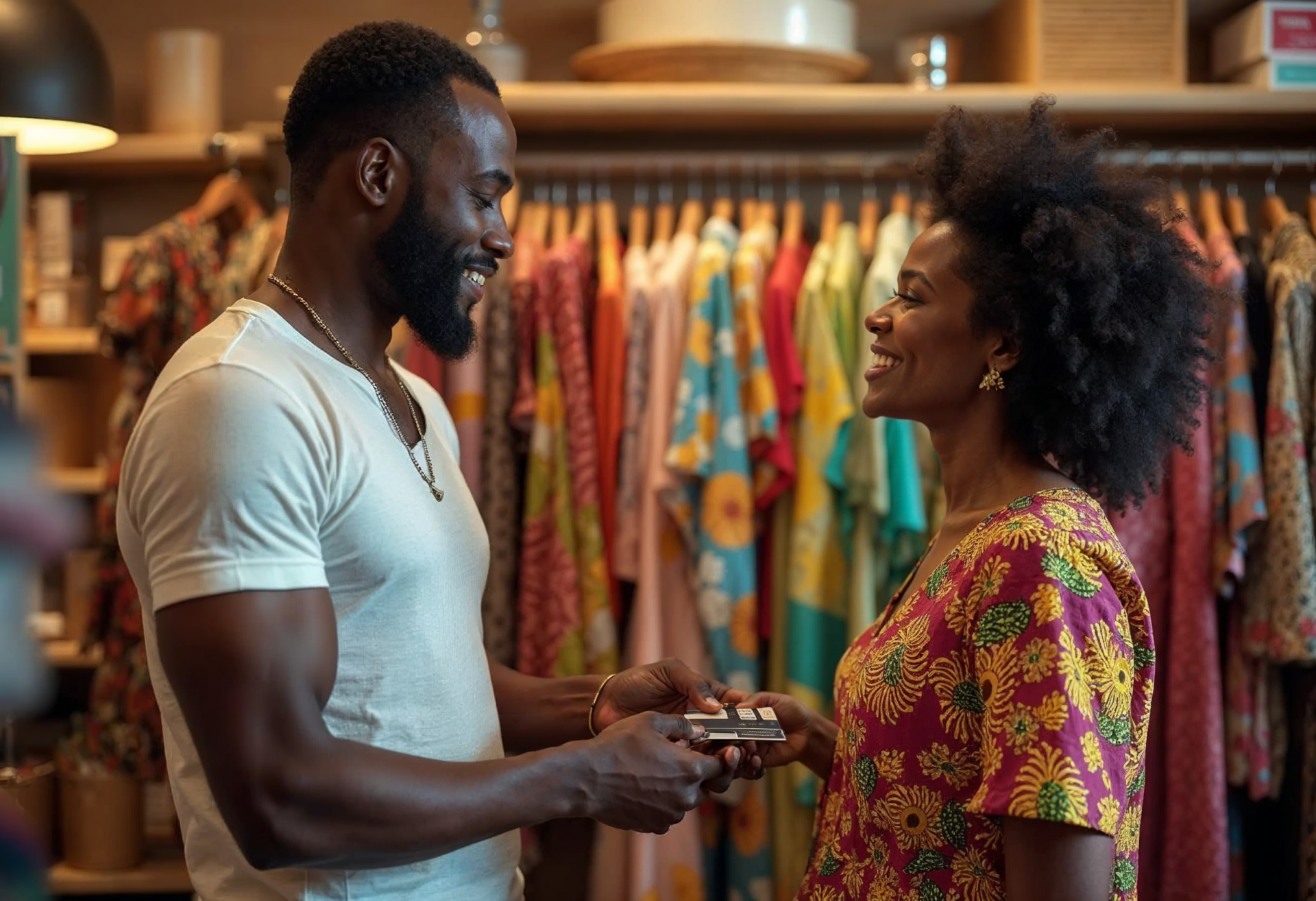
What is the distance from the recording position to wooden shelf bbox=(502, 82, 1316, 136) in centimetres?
264

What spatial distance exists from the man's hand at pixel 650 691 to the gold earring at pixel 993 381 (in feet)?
1.75

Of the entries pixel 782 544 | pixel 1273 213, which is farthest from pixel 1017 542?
pixel 1273 213

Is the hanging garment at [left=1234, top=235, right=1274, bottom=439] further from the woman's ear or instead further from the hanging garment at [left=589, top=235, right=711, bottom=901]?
the woman's ear

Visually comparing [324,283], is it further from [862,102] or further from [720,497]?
[862,102]

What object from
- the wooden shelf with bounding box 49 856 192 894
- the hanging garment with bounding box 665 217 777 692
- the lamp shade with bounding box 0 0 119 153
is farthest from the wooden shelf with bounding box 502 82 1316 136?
the wooden shelf with bounding box 49 856 192 894

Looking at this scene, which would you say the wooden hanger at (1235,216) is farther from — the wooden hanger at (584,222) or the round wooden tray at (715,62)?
the wooden hanger at (584,222)

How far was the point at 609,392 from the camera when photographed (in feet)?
8.43

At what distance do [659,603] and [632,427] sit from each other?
364 mm

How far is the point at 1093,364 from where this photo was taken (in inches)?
53.7

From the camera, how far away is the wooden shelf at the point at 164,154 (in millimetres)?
2766

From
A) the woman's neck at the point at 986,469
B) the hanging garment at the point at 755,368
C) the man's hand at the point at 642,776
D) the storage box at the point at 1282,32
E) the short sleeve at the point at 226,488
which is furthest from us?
the storage box at the point at 1282,32

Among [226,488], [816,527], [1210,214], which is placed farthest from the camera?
[1210,214]

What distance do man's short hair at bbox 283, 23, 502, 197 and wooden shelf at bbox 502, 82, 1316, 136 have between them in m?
1.30

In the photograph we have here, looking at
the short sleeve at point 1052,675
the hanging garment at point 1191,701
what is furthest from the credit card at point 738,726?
the hanging garment at point 1191,701
